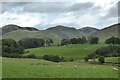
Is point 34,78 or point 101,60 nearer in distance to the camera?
point 34,78

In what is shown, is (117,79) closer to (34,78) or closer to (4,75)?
(34,78)

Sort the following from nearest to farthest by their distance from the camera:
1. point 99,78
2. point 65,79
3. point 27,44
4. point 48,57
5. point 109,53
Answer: point 65,79 → point 99,78 → point 48,57 → point 109,53 → point 27,44

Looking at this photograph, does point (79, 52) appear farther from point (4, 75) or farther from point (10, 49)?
point (4, 75)

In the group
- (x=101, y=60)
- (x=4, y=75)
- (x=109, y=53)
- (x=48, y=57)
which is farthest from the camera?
(x=109, y=53)

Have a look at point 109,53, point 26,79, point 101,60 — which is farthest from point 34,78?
point 109,53

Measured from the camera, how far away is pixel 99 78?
34.5 m

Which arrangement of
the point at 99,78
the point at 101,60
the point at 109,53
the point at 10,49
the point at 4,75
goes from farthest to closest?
the point at 109,53, the point at 10,49, the point at 101,60, the point at 99,78, the point at 4,75

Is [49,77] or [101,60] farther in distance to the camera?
[101,60]

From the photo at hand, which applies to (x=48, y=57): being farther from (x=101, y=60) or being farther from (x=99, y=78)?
(x=99, y=78)

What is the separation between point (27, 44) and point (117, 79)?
16274cm

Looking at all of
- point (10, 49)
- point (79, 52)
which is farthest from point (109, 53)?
point (10, 49)

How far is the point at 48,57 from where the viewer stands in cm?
10875

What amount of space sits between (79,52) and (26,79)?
124307mm

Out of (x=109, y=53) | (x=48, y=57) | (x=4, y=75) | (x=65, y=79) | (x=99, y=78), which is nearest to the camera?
(x=4, y=75)
